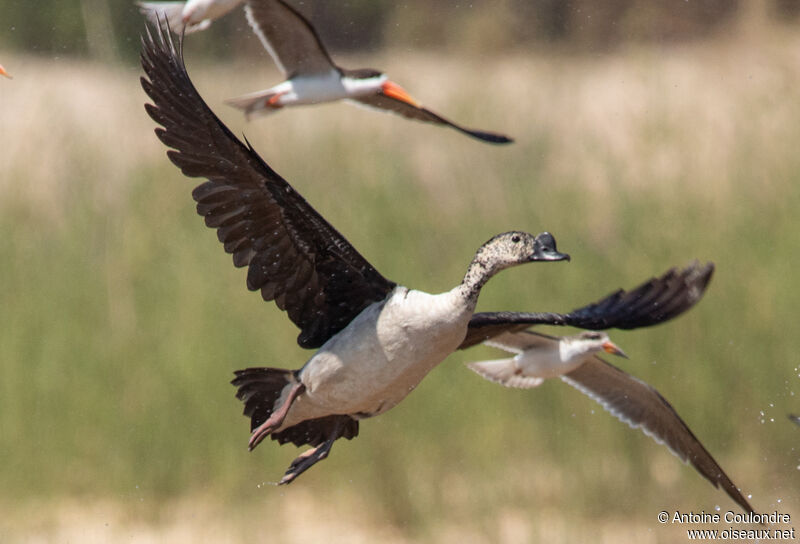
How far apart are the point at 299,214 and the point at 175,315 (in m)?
3.77

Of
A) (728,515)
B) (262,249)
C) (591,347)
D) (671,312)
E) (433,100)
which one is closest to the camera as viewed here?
(262,249)

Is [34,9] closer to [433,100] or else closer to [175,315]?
[433,100]

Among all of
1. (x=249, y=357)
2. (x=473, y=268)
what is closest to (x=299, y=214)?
(x=473, y=268)

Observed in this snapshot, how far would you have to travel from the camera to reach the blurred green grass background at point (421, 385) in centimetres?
815

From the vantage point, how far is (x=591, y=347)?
6.64 meters

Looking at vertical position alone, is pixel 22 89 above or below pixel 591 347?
above

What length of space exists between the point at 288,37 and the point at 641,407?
2.83 metres

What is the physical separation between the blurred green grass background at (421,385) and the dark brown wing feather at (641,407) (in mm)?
1265

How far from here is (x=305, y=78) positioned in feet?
25.0

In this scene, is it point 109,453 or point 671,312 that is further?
point 109,453

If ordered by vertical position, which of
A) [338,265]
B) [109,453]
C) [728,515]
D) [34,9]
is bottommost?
[728,515]

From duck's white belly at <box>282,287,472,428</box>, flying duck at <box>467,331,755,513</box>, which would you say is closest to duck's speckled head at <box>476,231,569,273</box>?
duck's white belly at <box>282,287,472,428</box>

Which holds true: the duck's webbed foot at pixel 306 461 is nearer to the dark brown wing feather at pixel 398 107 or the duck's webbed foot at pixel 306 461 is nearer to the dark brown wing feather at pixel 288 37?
the dark brown wing feather at pixel 398 107

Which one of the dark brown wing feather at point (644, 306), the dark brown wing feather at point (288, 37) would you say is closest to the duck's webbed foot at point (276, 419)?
the dark brown wing feather at point (644, 306)
